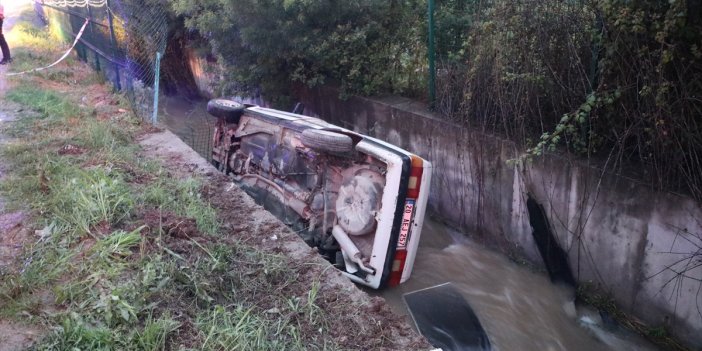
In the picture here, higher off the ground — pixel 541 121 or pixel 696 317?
pixel 541 121

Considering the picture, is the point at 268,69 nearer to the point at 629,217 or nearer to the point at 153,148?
the point at 153,148

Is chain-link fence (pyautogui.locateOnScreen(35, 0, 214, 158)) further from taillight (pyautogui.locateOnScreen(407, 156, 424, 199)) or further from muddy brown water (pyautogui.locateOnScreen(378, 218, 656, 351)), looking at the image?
taillight (pyautogui.locateOnScreen(407, 156, 424, 199))

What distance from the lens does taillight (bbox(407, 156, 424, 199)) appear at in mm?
4555

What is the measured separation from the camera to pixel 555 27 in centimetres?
510

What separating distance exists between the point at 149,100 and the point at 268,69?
7.41ft

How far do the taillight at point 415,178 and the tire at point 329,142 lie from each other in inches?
25.0

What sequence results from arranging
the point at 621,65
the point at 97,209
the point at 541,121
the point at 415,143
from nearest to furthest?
the point at 97,209 → the point at 621,65 → the point at 541,121 → the point at 415,143

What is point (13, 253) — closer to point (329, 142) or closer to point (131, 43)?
point (329, 142)

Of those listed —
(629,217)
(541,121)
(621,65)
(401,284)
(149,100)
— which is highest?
(621,65)

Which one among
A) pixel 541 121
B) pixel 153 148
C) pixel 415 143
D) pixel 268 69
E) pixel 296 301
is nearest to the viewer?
pixel 296 301

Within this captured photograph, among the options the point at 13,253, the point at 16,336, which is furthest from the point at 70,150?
the point at 16,336

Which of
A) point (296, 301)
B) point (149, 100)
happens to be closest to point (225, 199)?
point (296, 301)

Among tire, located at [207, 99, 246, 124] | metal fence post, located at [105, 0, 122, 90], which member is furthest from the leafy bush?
metal fence post, located at [105, 0, 122, 90]

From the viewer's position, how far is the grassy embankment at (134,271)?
105 inches
